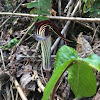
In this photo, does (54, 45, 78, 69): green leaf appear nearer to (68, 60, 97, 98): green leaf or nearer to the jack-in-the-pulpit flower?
(68, 60, 97, 98): green leaf

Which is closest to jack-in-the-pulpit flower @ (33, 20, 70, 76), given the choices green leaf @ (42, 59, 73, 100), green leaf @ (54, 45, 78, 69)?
green leaf @ (54, 45, 78, 69)

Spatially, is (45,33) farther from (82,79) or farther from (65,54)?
(82,79)

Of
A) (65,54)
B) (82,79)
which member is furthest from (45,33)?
(82,79)

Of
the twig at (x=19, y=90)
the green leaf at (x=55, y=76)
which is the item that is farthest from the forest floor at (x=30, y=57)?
the green leaf at (x=55, y=76)

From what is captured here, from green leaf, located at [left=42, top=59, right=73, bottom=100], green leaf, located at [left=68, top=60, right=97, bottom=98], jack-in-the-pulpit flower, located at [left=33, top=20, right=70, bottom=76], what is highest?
jack-in-the-pulpit flower, located at [left=33, top=20, right=70, bottom=76]

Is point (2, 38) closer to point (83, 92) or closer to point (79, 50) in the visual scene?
point (79, 50)

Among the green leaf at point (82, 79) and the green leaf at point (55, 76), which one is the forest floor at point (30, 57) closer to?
the green leaf at point (82, 79)

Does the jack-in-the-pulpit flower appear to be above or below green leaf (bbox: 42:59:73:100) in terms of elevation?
above

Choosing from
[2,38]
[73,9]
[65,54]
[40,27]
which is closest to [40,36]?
[40,27]

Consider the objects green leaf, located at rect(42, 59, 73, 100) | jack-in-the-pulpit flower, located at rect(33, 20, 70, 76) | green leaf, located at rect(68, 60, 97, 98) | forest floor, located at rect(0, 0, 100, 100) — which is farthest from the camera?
forest floor, located at rect(0, 0, 100, 100)
